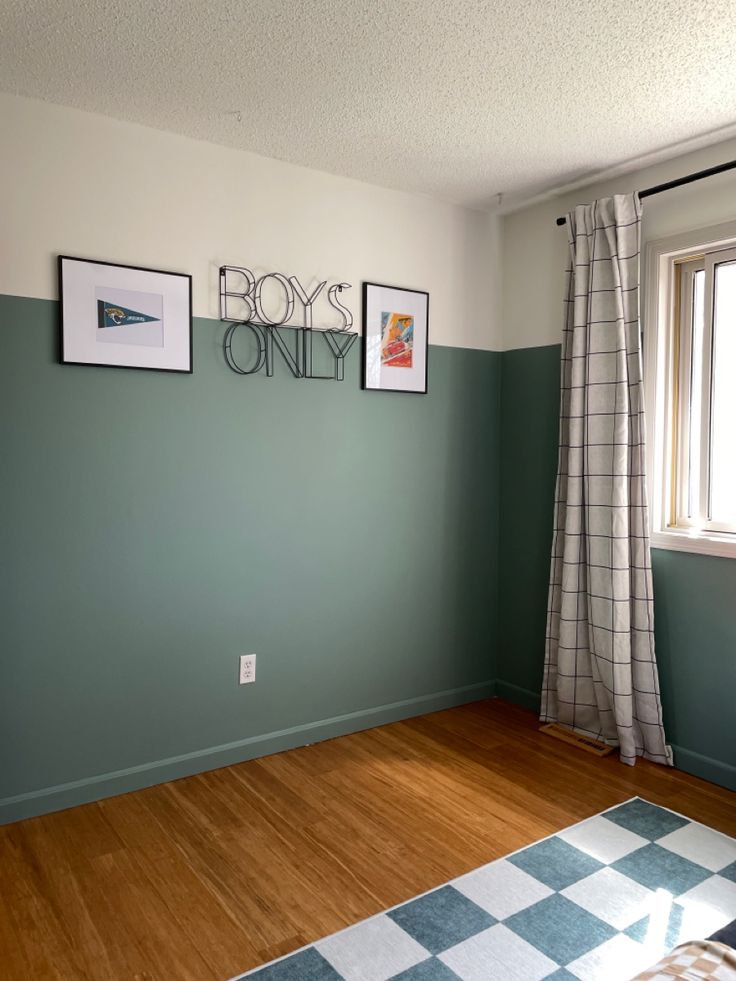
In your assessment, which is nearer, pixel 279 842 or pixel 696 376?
pixel 279 842

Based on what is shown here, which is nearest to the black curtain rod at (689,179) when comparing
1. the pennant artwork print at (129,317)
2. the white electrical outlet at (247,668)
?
the pennant artwork print at (129,317)

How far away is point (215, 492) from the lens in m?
2.88

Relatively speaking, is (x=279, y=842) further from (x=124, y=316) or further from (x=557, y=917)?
(x=124, y=316)

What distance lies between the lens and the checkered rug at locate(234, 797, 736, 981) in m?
1.85

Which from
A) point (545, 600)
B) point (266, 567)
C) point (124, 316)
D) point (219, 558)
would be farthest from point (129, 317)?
point (545, 600)

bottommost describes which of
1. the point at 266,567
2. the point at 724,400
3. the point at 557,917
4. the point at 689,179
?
the point at 557,917

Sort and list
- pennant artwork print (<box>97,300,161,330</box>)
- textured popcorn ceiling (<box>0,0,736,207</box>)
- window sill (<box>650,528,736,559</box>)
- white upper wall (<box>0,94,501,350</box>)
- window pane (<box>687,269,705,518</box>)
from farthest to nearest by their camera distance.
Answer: window pane (<box>687,269,705,518</box>) < window sill (<box>650,528,736,559</box>) < pennant artwork print (<box>97,300,161,330</box>) < white upper wall (<box>0,94,501,350</box>) < textured popcorn ceiling (<box>0,0,736,207</box>)

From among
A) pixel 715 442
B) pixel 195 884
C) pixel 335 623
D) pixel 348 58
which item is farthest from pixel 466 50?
pixel 195 884

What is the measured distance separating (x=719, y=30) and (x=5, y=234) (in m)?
2.18

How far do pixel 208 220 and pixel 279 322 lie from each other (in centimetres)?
45

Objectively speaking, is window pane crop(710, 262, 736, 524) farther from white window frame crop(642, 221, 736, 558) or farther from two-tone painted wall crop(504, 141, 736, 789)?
two-tone painted wall crop(504, 141, 736, 789)

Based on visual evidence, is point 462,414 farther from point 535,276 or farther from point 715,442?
point 715,442

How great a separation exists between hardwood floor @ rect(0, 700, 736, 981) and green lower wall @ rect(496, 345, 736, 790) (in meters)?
0.21

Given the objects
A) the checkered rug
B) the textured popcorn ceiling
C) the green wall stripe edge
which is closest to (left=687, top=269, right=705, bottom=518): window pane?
the textured popcorn ceiling
